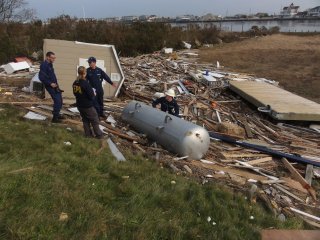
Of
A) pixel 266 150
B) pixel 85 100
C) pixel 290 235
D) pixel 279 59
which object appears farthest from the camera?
pixel 279 59

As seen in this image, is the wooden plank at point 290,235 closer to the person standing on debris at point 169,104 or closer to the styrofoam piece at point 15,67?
the person standing on debris at point 169,104

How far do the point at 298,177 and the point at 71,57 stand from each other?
797 cm

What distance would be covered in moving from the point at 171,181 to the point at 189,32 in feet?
95.6

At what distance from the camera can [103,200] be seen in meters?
5.24

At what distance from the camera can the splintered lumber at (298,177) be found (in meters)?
7.74

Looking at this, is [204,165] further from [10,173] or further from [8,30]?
[8,30]

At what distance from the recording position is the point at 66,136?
26.6ft

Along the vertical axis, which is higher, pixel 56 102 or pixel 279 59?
pixel 56 102

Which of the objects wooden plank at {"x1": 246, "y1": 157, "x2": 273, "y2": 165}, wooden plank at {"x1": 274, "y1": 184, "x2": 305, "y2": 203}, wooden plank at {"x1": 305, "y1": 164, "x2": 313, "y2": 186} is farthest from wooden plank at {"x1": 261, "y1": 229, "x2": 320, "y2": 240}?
wooden plank at {"x1": 246, "y1": 157, "x2": 273, "y2": 165}

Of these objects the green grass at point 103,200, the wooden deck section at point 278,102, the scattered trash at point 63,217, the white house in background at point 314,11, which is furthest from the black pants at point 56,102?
the white house in background at point 314,11

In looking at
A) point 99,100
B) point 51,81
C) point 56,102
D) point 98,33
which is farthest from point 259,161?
point 98,33

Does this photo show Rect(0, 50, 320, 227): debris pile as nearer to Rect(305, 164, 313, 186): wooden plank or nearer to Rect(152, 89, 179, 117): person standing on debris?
Rect(305, 164, 313, 186): wooden plank

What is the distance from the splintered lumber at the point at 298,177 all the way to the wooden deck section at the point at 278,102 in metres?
2.95

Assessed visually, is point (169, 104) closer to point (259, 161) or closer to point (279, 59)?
point (259, 161)
